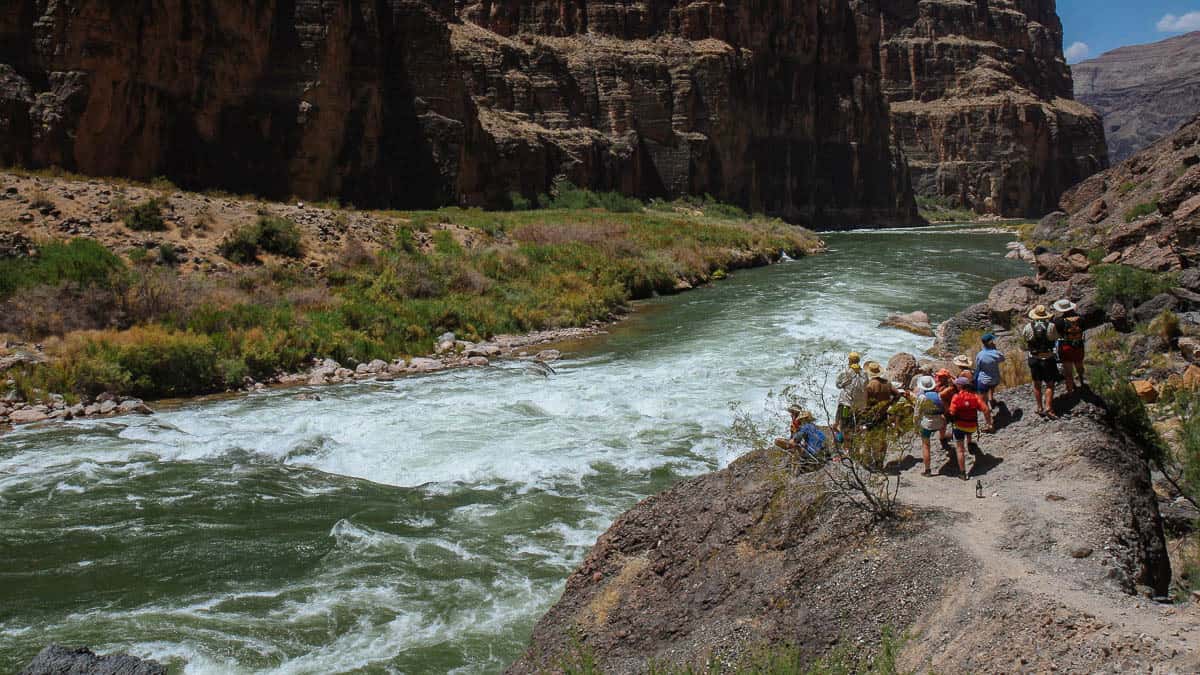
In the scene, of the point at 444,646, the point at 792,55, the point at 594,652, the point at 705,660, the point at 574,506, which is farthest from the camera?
the point at 792,55

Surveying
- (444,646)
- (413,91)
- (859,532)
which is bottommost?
(444,646)

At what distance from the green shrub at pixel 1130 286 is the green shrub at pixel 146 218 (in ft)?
77.1

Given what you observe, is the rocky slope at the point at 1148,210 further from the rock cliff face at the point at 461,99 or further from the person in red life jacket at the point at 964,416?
the rock cliff face at the point at 461,99

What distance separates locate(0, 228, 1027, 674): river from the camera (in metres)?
8.12

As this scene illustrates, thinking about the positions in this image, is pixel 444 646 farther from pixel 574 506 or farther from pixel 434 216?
pixel 434 216

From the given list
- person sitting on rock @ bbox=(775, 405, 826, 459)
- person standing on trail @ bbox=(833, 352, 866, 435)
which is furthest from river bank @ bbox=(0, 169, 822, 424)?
person standing on trail @ bbox=(833, 352, 866, 435)

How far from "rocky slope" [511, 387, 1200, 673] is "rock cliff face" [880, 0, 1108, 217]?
14607cm

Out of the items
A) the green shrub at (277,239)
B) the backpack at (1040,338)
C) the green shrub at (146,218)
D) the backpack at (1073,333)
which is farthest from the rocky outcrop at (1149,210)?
the green shrub at (146,218)

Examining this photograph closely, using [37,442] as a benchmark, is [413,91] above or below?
above

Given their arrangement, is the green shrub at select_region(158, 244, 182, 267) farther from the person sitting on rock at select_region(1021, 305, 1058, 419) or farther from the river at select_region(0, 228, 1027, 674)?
the person sitting on rock at select_region(1021, 305, 1058, 419)

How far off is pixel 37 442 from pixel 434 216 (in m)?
25.4

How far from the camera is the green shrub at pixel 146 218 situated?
2516 centimetres

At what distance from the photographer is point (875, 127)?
113 m

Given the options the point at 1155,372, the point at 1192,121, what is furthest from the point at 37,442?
the point at 1192,121
